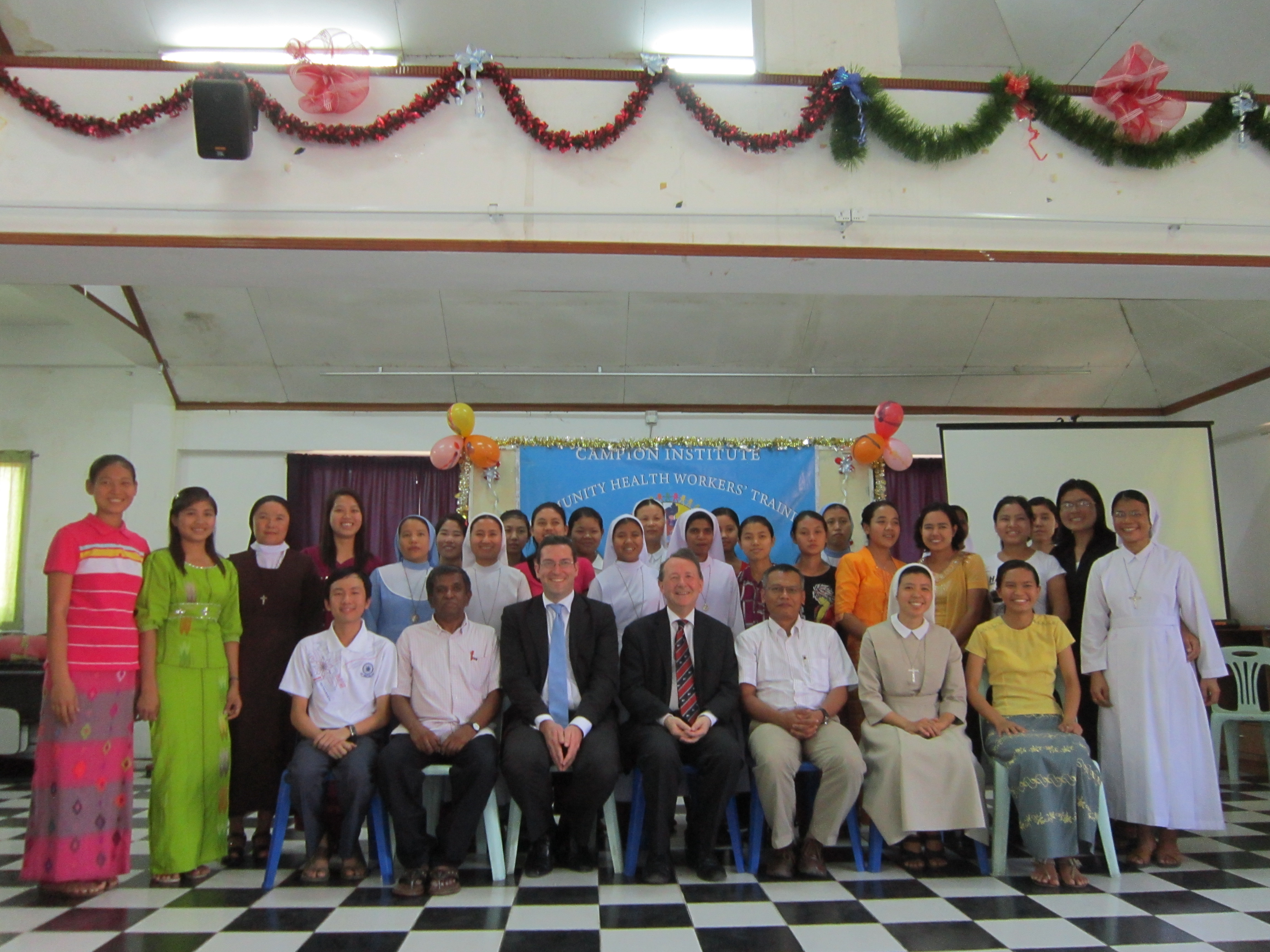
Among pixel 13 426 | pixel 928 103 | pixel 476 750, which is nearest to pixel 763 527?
pixel 476 750

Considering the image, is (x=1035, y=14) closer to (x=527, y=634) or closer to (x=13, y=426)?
(x=527, y=634)

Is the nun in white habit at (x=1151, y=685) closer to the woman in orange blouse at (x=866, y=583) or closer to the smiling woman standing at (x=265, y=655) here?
the woman in orange blouse at (x=866, y=583)

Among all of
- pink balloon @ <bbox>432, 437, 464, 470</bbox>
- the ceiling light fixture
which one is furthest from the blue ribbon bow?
the ceiling light fixture

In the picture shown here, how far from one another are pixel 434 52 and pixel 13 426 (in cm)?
391

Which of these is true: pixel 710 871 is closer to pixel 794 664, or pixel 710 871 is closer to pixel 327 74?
pixel 794 664

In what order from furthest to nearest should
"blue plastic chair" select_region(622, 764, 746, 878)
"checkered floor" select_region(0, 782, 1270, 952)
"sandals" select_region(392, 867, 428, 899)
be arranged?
"blue plastic chair" select_region(622, 764, 746, 878)
"sandals" select_region(392, 867, 428, 899)
"checkered floor" select_region(0, 782, 1270, 952)

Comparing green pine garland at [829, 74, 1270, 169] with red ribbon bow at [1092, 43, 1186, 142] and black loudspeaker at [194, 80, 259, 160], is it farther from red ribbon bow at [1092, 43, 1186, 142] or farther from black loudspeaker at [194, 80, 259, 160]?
black loudspeaker at [194, 80, 259, 160]

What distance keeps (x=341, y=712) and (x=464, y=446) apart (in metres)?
2.93

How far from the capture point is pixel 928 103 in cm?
380

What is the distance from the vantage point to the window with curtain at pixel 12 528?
6.27 metres

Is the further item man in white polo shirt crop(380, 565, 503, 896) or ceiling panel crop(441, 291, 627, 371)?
ceiling panel crop(441, 291, 627, 371)

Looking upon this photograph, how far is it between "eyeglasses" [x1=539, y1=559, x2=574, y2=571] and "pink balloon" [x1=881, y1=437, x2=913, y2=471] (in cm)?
336

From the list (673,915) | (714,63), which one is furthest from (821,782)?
(714,63)

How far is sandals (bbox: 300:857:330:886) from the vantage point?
9.83ft
